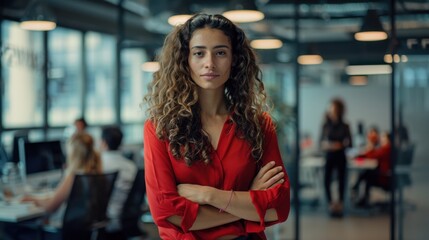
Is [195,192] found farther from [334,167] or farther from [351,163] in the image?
[351,163]

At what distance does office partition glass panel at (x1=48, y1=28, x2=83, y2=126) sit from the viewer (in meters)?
9.48

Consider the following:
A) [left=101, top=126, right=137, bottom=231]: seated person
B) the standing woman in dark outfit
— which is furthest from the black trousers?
[left=101, top=126, right=137, bottom=231]: seated person

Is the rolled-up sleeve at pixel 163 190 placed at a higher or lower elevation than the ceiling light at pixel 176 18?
lower

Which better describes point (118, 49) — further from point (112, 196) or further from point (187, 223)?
point (187, 223)

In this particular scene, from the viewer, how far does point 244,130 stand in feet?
6.95

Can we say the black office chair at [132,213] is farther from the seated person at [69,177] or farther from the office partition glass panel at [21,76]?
the office partition glass panel at [21,76]

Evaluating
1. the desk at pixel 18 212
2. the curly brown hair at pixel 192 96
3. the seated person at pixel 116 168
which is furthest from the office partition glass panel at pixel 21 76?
the curly brown hair at pixel 192 96

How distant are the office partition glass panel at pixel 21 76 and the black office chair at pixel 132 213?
2675 mm

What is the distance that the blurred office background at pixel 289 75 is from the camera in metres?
5.68

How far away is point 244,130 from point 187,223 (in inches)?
13.8

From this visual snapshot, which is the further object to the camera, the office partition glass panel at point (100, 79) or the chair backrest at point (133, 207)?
the office partition glass panel at point (100, 79)

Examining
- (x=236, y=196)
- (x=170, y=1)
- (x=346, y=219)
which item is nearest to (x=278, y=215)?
(x=236, y=196)

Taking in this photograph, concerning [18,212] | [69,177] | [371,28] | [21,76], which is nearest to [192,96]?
[18,212]

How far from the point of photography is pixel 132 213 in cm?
541
